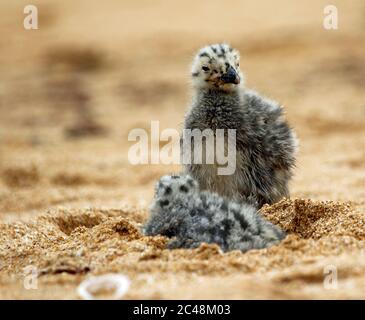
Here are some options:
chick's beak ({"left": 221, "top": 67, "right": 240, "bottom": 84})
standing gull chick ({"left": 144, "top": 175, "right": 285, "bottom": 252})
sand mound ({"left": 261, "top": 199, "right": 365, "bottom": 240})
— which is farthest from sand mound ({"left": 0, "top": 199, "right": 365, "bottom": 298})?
chick's beak ({"left": 221, "top": 67, "right": 240, "bottom": 84})

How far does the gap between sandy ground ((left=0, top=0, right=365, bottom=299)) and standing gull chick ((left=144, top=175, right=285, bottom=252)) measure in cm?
18

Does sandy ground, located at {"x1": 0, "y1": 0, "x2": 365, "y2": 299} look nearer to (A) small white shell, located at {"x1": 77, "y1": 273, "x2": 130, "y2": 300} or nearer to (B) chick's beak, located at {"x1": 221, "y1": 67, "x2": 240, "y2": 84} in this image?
(A) small white shell, located at {"x1": 77, "y1": 273, "x2": 130, "y2": 300}

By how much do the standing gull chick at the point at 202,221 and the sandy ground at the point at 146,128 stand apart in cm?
18

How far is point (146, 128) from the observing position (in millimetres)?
13617

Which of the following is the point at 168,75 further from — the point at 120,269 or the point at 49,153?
the point at 120,269

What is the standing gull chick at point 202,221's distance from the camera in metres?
5.45

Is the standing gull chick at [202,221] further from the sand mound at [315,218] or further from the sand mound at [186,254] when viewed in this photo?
the sand mound at [315,218]

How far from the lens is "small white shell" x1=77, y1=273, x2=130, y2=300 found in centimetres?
458

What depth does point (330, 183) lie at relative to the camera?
9.28m

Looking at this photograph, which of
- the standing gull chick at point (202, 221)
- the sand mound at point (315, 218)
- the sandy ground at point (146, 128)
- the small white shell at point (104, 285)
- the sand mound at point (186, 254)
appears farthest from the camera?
the sand mound at point (315, 218)

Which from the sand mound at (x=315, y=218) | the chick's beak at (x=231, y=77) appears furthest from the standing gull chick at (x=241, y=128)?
the sand mound at (x=315, y=218)

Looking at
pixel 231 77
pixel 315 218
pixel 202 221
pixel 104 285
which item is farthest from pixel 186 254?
pixel 231 77

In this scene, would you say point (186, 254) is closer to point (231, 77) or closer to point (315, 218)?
point (315, 218)
